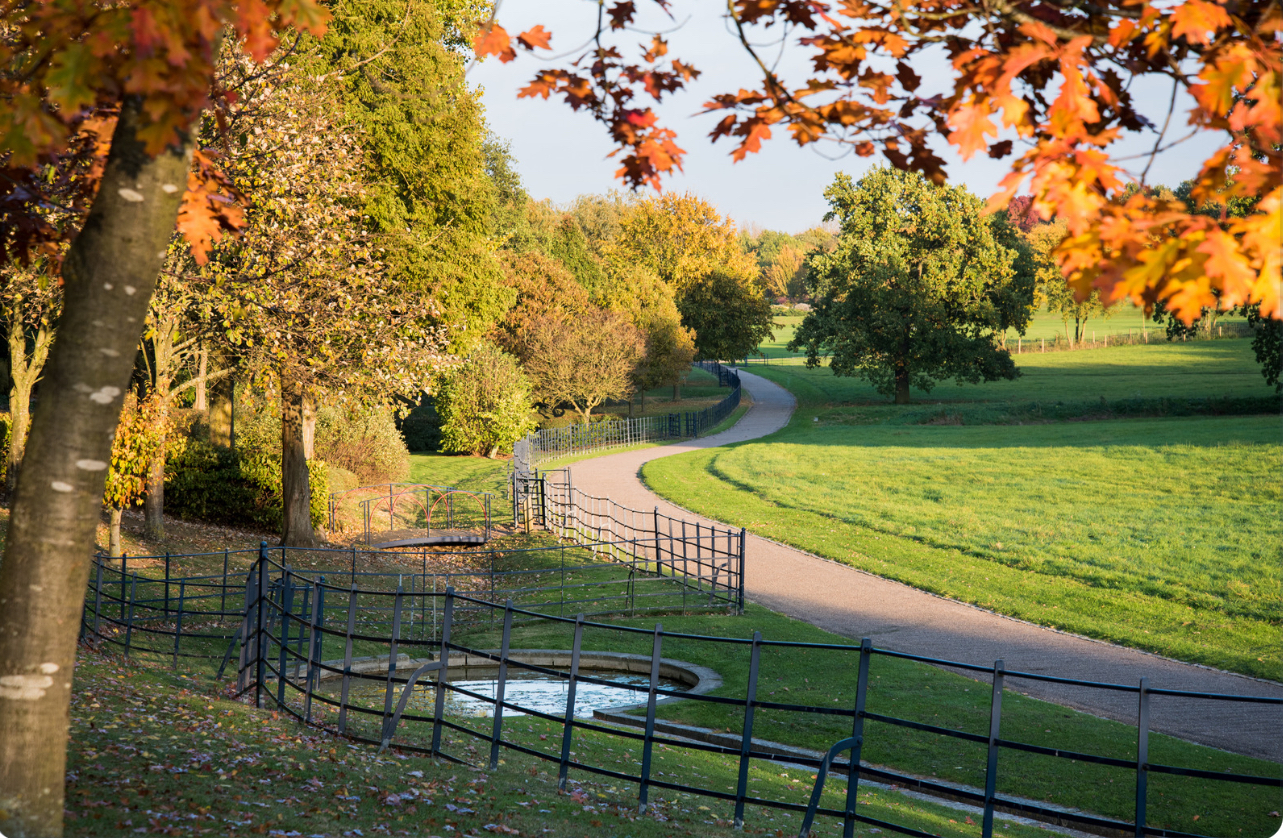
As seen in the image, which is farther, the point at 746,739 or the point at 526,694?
the point at 526,694

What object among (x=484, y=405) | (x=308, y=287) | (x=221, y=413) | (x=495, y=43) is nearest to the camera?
(x=495, y=43)

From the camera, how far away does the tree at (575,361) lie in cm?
4409

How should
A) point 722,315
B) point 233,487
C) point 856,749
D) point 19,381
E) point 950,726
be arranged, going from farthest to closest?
point 722,315
point 233,487
point 19,381
point 950,726
point 856,749

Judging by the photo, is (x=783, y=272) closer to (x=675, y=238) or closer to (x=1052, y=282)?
(x=675, y=238)

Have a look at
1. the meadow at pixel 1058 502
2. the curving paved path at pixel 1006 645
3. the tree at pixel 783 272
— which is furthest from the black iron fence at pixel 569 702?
the tree at pixel 783 272

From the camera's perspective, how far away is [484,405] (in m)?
39.0

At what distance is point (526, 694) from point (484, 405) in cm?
2725

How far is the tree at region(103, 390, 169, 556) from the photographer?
14844mm

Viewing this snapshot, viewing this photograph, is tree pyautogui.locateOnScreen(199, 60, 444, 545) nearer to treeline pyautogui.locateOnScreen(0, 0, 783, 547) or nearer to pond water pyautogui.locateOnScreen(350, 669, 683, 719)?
treeline pyautogui.locateOnScreen(0, 0, 783, 547)

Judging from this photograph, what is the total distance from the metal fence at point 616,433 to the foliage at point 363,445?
4.03 metres

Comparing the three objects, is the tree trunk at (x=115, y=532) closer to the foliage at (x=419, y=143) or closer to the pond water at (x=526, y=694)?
the pond water at (x=526, y=694)

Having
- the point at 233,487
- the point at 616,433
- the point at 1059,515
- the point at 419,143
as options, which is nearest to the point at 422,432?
the point at 616,433

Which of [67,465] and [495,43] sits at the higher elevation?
[495,43]

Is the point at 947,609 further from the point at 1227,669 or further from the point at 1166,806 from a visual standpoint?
the point at 1166,806
